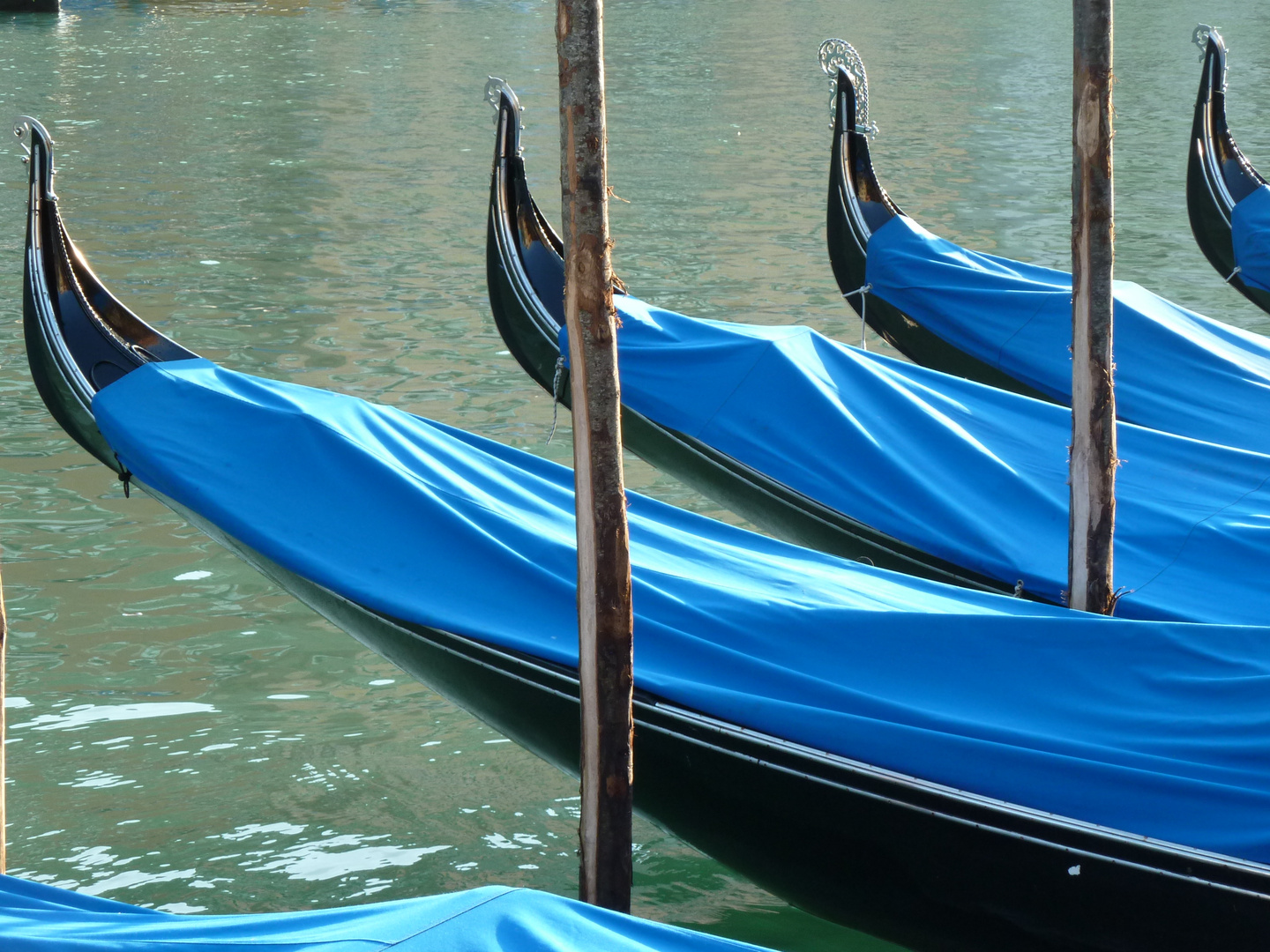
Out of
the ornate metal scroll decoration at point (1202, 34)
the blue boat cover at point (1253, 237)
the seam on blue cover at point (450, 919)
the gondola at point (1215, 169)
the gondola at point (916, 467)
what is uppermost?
the ornate metal scroll decoration at point (1202, 34)

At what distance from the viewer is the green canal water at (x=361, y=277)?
337cm

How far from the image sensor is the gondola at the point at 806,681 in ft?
7.79

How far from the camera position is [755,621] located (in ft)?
9.05

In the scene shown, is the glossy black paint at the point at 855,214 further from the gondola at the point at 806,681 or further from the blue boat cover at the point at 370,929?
the blue boat cover at the point at 370,929

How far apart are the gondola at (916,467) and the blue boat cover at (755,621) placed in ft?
1.90

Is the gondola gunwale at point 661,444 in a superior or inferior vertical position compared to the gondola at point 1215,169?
inferior

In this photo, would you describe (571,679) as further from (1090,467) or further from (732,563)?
(1090,467)

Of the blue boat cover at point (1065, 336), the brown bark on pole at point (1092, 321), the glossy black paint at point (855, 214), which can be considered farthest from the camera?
the glossy black paint at point (855, 214)

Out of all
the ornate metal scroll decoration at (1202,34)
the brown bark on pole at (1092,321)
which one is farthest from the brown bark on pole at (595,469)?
the ornate metal scroll decoration at (1202,34)

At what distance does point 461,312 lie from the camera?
26.7 ft

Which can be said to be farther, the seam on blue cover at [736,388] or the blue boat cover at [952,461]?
the seam on blue cover at [736,388]

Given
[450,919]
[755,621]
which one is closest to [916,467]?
[755,621]

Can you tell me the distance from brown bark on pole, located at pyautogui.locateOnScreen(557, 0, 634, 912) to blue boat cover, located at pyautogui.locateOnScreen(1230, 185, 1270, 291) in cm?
471

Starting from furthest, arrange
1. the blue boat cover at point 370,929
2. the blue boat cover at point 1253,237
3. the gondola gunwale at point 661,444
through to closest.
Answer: the blue boat cover at point 1253,237, the gondola gunwale at point 661,444, the blue boat cover at point 370,929
